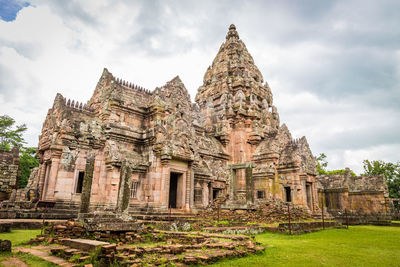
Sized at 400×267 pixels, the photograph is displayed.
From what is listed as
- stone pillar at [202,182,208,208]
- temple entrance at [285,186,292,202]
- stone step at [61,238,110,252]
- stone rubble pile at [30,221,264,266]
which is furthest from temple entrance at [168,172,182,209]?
stone step at [61,238,110,252]

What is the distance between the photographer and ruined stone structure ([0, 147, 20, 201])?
64.6 feet

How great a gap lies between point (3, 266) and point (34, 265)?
1.79 ft

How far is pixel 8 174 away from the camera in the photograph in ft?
66.3

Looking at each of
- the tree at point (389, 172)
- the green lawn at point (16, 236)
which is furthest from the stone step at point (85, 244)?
the tree at point (389, 172)

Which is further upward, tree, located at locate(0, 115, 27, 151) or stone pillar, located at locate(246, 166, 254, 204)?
tree, located at locate(0, 115, 27, 151)

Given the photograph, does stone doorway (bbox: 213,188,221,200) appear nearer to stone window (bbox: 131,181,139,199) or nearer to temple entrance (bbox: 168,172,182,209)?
temple entrance (bbox: 168,172,182,209)

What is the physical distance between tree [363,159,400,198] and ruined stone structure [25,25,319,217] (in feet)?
84.7

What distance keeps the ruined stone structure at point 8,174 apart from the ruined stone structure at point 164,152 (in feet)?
11.7

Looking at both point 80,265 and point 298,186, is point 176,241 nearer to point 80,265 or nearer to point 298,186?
point 80,265

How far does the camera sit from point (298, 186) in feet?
71.1

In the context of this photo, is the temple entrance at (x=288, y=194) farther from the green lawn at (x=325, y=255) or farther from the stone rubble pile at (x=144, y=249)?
the stone rubble pile at (x=144, y=249)

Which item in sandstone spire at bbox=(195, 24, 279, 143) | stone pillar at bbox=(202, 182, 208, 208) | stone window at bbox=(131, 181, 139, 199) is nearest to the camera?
stone window at bbox=(131, 181, 139, 199)

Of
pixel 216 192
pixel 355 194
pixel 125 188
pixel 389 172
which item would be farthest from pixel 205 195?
pixel 389 172

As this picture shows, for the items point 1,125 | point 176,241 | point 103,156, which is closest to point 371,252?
point 176,241
